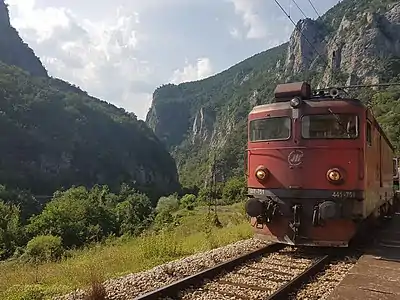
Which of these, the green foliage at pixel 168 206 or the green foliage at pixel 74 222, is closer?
the green foliage at pixel 74 222

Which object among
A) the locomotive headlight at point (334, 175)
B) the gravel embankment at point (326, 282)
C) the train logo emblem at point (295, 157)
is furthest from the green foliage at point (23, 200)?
the gravel embankment at point (326, 282)

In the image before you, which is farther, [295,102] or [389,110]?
[389,110]

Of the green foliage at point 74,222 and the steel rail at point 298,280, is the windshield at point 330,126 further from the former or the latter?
the green foliage at point 74,222

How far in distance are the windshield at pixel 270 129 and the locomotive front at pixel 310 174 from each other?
0.8 inches

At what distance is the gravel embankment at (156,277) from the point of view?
20.5 feet

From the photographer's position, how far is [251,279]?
713 centimetres

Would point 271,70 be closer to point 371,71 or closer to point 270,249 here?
point 371,71

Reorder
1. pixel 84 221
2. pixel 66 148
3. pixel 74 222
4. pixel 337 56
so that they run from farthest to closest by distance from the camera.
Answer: pixel 66 148
pixel 337 56
pixel 84 221
pixel 74 222

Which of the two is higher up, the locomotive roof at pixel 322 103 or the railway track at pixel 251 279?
the locomotive roof at pixel 322 103

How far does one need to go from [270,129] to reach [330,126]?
1256 millimetres

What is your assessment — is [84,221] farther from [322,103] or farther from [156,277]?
[156,277]

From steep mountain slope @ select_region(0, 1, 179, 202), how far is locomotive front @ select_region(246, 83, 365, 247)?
103m

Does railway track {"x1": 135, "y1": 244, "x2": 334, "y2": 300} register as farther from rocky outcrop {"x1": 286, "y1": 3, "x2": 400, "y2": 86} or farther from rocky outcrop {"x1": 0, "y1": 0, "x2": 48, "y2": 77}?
rocky outcrop {"x1": 0, "y1": 0, "x2": 48, "y2": 77}

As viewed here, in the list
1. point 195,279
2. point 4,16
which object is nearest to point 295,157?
point 195,279
